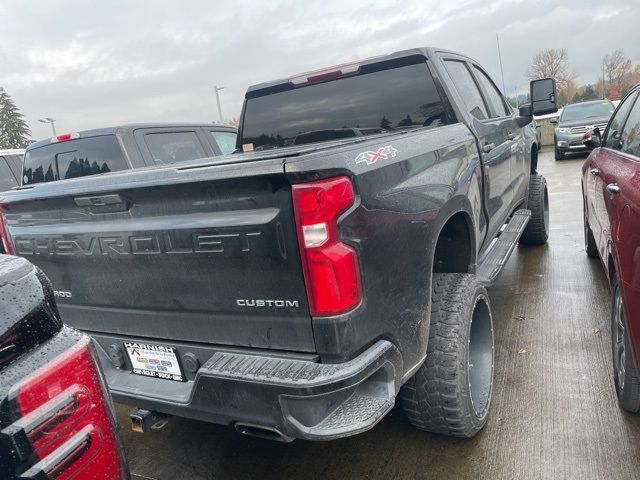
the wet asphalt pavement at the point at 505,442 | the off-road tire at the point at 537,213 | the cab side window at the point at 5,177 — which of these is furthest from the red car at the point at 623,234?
the cab side window at the point at 5,177

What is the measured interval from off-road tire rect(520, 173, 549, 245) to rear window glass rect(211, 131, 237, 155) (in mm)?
3697

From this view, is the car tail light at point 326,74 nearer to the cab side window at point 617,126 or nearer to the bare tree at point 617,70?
the cab side window at point 617,126

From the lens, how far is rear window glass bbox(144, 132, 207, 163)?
5.62 meters

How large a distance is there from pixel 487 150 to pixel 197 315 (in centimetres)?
233

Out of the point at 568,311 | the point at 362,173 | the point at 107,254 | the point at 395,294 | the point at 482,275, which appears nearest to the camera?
the point at 362,173

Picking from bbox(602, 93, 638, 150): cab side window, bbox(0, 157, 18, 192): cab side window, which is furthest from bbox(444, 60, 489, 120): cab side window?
bbox(0, 157, 18, 192): cab side window

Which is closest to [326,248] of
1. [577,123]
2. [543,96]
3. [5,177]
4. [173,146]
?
[543,96]

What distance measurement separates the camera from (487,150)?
11.7 feet

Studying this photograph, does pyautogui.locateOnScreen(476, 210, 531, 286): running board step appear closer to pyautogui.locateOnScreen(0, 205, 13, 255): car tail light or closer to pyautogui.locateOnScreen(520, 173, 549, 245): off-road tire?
pyautogui.locateOnScreen(520, 173, 549, 245): off-road tire

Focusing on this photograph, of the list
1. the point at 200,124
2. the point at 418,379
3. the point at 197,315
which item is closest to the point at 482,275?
the point at 418,379

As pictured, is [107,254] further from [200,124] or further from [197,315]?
[200,124]

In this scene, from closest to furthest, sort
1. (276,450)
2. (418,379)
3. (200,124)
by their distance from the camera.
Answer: (418,379), (276,450), (200,124)

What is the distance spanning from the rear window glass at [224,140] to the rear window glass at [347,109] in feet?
8.32

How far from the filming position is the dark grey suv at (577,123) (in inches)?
537
